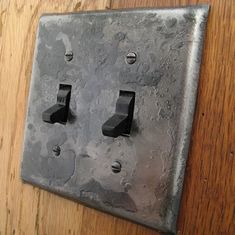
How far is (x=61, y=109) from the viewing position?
0.53 meters

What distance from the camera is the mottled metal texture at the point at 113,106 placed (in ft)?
1.42

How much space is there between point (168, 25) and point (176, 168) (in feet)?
0.56

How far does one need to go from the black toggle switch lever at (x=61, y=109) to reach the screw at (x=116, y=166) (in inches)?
4.1

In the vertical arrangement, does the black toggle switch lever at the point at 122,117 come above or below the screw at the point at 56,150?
above

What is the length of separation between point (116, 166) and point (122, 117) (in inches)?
2.6

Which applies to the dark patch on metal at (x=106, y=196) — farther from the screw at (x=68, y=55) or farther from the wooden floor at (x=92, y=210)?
the screw at (x=68, y=55)

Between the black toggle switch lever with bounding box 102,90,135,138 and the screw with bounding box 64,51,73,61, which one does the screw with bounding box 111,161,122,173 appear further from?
the screw with bounding box 64,51,73,61

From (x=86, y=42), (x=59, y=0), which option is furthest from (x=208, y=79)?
(x=59, y=0)

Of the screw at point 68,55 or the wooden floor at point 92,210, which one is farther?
the screw at point 68,55

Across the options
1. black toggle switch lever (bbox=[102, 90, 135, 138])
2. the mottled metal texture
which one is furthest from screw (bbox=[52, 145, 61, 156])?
black toggle switch lever (bbox=[102, 90, 135, 138])

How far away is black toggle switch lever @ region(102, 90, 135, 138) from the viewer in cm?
45

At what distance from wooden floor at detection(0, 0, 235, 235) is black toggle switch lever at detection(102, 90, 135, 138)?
84mm

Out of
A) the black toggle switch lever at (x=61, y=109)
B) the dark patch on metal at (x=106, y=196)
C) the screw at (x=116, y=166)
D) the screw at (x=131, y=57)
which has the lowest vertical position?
the dark patch on metal at (x=106, y=196)

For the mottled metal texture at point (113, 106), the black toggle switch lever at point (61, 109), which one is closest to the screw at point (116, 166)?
the mottled metal texture at point (113, 106)
